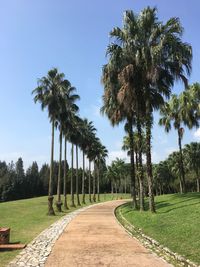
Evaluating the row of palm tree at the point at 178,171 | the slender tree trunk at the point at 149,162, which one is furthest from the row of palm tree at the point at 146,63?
the row of palm tree at the point at 178,171

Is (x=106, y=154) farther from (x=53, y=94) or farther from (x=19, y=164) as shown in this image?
(x=19, y=164)

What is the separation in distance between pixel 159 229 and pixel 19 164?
172m

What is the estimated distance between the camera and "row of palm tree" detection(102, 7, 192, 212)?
21.7 meters

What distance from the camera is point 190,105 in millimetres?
37500

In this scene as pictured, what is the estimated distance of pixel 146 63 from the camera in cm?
2209

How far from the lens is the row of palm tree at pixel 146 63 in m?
21.7

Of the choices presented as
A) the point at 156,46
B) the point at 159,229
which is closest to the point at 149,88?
the point at 156,46

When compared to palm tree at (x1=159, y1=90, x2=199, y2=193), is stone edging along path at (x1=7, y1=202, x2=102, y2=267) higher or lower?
lower

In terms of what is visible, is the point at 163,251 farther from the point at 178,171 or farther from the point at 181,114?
the point at 178,171

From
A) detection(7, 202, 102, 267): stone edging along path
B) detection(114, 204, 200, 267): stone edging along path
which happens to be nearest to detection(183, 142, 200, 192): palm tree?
detection(114, 204, 200, 267): stone edging along path

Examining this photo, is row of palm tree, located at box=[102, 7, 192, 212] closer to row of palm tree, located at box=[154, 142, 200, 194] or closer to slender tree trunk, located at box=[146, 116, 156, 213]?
slender tree trunk, located at box=[146, 116, 156, 213]

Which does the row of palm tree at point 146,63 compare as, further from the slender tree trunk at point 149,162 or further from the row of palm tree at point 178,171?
the row of palm tree at point 178,171

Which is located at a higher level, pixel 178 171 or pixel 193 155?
pixel 193 155

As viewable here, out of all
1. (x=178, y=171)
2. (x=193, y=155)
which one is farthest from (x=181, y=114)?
(x=178, y=171)
